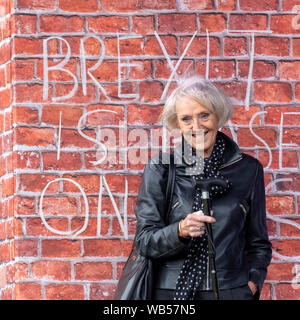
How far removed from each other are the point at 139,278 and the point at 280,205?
1.07 metres

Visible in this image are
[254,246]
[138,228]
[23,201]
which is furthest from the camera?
[23,201]

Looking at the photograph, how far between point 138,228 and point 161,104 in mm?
909

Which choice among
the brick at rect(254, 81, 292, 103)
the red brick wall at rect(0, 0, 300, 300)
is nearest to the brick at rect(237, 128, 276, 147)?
the red brick wall at rect(0, 0, 300, 300)

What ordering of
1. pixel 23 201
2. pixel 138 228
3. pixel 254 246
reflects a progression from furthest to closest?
pixel 23 201
pixel 254 246
pixel 138 228

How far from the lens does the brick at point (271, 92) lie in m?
3.69

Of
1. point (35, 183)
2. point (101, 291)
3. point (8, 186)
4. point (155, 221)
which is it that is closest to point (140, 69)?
point (35, 183)

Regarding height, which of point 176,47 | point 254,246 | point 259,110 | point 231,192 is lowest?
point 254,246

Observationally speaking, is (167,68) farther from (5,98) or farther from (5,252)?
(5,252)

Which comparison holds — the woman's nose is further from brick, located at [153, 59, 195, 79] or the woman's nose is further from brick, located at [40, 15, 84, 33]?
brick, located at [40, 15, 84, 33]

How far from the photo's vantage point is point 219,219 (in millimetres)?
2965

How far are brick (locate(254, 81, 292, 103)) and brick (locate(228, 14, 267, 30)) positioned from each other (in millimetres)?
293

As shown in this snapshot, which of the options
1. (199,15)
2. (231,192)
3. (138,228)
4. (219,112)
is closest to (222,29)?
(199,15)

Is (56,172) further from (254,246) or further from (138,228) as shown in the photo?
(254,246)

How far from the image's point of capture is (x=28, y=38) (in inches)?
144
